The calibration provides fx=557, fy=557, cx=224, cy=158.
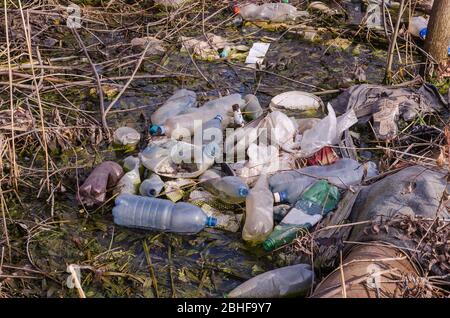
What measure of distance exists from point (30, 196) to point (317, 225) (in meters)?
1.92

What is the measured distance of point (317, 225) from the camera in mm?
3346

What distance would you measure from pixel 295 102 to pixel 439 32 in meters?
1.58

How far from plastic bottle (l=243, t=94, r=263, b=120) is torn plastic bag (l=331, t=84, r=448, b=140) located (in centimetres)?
67

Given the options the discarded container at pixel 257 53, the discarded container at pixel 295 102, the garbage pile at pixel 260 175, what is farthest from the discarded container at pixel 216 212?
the discarded container at pixel 257 53

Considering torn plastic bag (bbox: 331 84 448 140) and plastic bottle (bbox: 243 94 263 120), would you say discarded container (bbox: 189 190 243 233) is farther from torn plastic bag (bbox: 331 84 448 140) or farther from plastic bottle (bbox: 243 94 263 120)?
torn plastic bag (bbox: 331 84 448 140)

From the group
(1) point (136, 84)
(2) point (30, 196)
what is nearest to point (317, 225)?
(2) point (30, 196)

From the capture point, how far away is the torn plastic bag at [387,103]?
4375mm

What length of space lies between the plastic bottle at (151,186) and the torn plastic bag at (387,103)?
5.77 feet

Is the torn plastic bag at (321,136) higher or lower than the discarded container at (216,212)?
higher

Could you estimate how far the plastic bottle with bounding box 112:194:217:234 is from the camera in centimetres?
345

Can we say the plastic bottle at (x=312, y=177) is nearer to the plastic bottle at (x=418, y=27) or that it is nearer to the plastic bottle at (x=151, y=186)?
the plastic bottle at (x=151, y=186)

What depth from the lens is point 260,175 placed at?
375 centimetres
